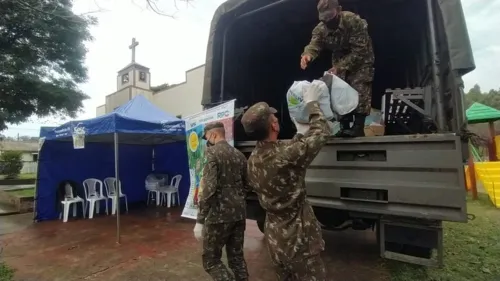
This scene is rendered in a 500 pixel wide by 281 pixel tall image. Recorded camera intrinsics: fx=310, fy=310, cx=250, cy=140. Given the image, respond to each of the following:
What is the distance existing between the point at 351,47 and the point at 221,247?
2.16 metres

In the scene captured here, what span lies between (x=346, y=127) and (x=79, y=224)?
6.43 metres

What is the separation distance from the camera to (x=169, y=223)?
6660 millimetres

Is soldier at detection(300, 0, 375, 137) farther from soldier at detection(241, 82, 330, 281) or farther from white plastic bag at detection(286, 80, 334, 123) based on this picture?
soldier at detection(241, 82, 330, 281)

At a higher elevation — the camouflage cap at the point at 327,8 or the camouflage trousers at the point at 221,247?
the camouflage cap at the point at 327,8

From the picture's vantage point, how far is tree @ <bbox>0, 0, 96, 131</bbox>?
30.9 ft

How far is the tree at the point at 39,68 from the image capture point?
941cm

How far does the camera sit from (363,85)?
8.84 feet

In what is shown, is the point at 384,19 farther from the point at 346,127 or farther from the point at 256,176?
the point at 256,176

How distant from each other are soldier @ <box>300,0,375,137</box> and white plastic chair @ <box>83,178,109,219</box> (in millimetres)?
6833

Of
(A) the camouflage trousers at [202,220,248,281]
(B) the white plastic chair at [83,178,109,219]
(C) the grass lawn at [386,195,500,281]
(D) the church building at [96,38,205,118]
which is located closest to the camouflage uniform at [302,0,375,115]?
(A) the camouflage trousers at [202,220,248,281]

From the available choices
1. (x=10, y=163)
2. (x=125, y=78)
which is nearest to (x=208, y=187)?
(x=10, y=163)

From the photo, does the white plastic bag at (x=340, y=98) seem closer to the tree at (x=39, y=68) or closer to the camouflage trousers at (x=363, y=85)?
the camouflage trousers at (x=363, y=85)

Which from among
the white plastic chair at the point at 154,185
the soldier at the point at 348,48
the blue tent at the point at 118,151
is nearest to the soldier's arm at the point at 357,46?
the soldier at the point at 348,48

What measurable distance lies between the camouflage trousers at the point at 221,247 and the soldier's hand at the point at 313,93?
4.48ft
